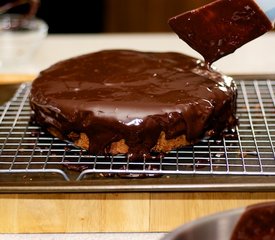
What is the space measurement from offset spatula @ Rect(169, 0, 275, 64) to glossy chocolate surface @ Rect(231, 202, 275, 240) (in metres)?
0.59

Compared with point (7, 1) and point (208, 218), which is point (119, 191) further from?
point (7, 1)

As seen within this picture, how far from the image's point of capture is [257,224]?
1.44 m

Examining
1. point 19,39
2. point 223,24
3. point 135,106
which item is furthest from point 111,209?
point 19,39

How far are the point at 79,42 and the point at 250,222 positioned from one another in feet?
6.44

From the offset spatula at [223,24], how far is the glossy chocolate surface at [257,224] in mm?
588

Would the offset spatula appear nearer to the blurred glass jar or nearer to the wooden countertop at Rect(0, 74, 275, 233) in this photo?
the wooden countertop at Rect(0, 74, 275, 233)

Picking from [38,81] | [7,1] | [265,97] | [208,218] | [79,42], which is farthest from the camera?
[7,1]

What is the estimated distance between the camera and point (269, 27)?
1811 mm

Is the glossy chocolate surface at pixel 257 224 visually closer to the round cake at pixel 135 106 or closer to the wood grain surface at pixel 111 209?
the wood grain surface at pixel 111 209

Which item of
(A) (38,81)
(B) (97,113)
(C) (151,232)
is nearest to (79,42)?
(A) (38,81)

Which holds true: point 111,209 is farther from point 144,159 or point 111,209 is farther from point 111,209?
point 144,159

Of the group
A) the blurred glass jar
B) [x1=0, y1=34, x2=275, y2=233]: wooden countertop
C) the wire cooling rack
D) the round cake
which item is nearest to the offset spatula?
the round cake

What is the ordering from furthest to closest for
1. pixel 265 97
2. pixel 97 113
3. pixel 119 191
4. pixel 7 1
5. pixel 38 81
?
pixel 7 1 < pixel 265 97 < pixel 38 81 < pixel 97 113 < pixel 119 191

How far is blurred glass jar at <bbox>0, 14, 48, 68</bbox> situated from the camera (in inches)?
116
